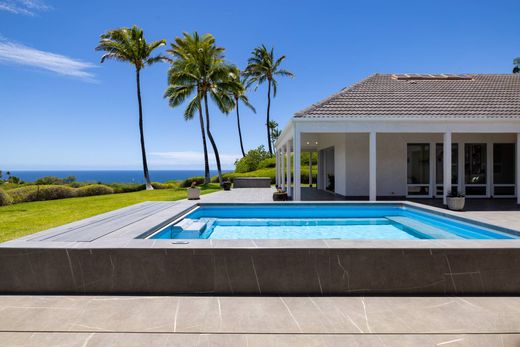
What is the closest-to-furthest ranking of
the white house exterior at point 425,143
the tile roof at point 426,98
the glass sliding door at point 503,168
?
1. the tile roof at point 426,98
2. the white house exterior at point 425,143
3. the glass sliding door at point 503,168

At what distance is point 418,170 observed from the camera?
1507 centimetres

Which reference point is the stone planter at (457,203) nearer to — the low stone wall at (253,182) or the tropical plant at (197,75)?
the low stone wall at (253,182)

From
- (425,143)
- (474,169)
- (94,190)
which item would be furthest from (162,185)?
(474,169)

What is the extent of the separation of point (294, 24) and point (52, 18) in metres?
14.4

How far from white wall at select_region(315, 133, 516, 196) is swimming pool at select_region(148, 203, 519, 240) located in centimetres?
447

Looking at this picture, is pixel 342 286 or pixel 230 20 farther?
pixel 230 20

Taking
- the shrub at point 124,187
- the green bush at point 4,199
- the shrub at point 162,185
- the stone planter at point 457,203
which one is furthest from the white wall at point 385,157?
the shrub at point 162,185

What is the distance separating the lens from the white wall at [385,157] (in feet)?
48.6

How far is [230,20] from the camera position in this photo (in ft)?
68.2

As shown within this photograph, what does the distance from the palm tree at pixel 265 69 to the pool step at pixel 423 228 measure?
3346cm

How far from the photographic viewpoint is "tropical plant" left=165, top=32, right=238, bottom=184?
26516mm
